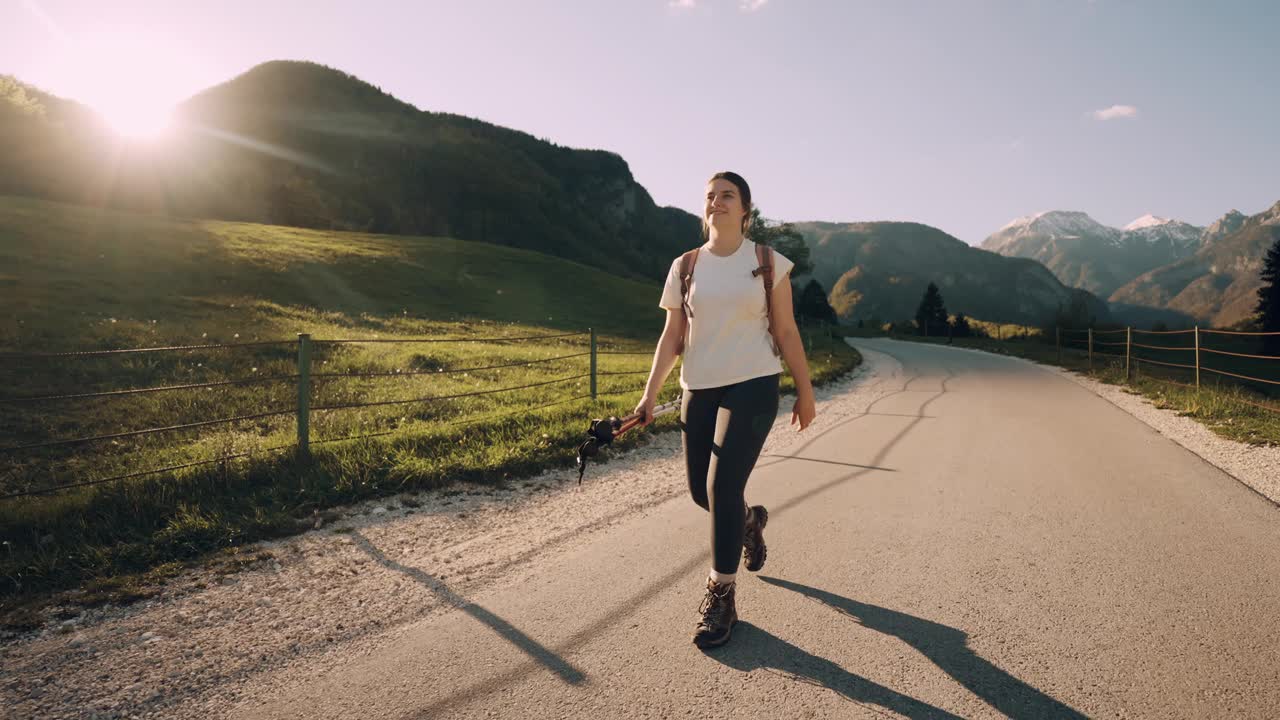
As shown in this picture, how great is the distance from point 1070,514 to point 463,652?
186 inches

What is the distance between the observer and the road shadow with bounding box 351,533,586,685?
287 cm

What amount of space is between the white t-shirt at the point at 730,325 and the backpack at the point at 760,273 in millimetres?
23

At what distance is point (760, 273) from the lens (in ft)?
10.5

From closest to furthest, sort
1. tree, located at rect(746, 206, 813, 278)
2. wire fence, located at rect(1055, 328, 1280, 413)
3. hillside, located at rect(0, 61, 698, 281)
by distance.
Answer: wire fence, located at rect(1055, 328, 1280, 413) < hillside, located at rect(0, 61, 698, 281) < tree, located at rect(746, 206, 813, 278)

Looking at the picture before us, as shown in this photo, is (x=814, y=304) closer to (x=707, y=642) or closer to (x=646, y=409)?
(x=646, y=409)

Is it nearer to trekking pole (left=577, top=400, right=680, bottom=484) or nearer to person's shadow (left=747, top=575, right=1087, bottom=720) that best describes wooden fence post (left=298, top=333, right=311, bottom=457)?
trekking pole (left=577, top=400, right=680, bottom=484)

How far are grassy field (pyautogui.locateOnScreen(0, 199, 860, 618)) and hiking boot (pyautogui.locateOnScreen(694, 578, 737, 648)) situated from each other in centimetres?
345

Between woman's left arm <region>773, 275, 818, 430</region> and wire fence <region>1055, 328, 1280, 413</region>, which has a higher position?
woman's left arm <region>773, 275, 818, 430</region>

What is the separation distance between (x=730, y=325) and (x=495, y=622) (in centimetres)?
199

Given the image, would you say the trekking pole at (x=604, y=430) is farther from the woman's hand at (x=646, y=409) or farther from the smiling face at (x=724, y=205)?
the smiling face at (x=724, y=205)

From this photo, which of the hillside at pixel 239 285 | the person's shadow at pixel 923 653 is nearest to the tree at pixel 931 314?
the hillside at pixel 239 285

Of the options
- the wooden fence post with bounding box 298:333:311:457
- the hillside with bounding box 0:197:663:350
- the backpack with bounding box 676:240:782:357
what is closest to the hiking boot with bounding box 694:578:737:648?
the backpack with bounding box 676:240:782:357

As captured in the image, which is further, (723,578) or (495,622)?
(495,622)

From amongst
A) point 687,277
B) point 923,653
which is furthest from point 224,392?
point 923,653
